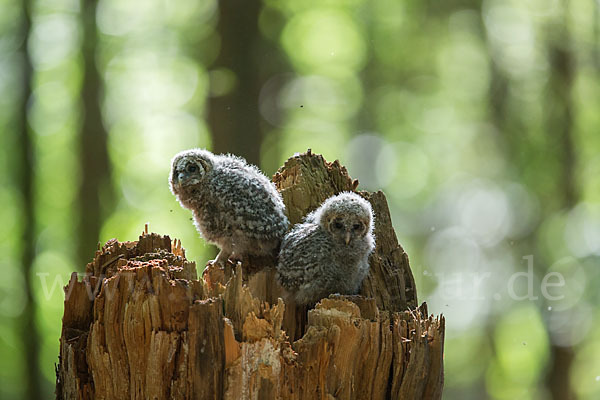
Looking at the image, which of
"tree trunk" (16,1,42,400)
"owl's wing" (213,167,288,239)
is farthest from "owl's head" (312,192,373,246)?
"tree trunk" (16,1,42,400)

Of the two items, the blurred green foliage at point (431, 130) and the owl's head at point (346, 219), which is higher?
the blurred green foliage at point (431, 130)

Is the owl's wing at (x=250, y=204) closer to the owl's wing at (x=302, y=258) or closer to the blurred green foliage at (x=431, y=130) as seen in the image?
the owl's wing at (x=302, y=258)

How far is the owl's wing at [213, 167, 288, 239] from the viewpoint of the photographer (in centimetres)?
244

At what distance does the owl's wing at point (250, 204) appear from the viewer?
2443 mm

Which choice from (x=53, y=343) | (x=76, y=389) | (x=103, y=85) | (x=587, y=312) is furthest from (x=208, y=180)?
(x=587, y=312)

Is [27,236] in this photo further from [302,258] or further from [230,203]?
[302,258]

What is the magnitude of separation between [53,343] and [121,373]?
3.60 meters

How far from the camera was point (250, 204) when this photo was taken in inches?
97.0

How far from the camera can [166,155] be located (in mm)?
4199

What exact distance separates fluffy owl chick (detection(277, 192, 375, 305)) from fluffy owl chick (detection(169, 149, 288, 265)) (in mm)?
133

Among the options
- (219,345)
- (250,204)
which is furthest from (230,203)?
(219,345)

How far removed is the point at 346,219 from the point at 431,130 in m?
2.45

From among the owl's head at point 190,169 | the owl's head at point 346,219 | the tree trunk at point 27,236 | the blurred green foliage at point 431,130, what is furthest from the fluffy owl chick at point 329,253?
the tree trunk at point 27,236

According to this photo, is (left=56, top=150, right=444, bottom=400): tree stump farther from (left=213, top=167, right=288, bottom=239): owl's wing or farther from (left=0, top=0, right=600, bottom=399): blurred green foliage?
(left=0, top=0, right=600, bottom=399): blurred green foliage
